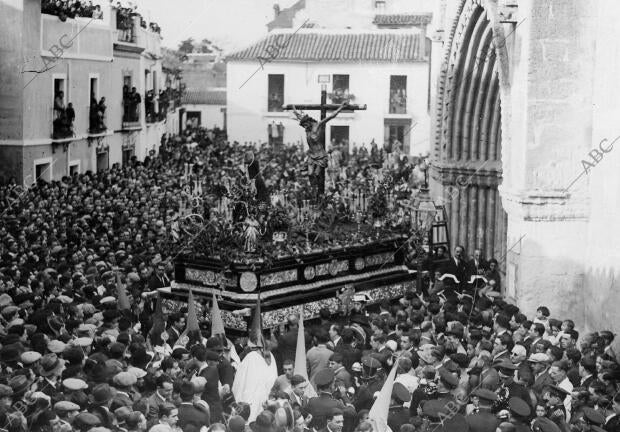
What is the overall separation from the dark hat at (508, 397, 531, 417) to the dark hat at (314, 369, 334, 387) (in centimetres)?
168

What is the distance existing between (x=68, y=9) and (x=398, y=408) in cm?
1907

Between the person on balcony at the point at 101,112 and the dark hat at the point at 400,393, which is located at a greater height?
the person on balcony at the point at 101,112

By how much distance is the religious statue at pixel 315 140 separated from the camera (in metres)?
17.5

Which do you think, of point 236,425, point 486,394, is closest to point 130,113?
point 486,394

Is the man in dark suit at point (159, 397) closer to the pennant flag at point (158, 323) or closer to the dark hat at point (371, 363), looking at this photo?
the dark hat at point (371, 363)

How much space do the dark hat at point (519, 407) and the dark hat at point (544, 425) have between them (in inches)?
4.5

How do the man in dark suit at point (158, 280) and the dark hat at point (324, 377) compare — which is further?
the man in dark suit at point (158, 280)

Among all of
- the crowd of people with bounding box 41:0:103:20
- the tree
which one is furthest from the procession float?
the tree

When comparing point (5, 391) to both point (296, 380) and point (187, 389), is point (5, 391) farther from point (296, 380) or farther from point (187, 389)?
point (296, 380)

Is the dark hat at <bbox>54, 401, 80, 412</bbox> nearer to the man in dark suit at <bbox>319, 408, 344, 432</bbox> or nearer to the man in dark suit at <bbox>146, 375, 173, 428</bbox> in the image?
the man in dark suit at <bbox>146, 375, 173, 428</bbox>

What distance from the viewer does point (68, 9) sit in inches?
1043

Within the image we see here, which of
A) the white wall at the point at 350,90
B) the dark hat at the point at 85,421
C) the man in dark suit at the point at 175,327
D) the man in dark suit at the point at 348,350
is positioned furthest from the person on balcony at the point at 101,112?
the dark hat at the point at 85,421

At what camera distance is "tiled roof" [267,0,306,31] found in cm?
4881

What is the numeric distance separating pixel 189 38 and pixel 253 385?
50.0 m
